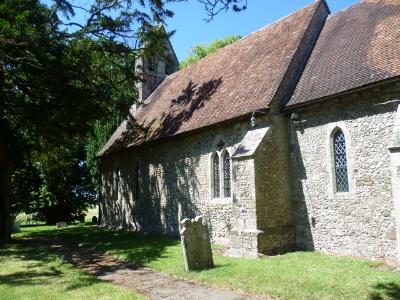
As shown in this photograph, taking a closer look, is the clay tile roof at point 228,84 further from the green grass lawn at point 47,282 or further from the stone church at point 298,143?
the green grass lawn at point 47,282

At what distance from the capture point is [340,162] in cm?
1209

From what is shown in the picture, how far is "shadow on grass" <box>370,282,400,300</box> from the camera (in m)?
7.56

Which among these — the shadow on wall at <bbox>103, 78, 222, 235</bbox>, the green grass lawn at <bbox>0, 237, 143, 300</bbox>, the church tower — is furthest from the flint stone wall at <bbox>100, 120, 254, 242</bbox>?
the green grass lawn at <bbox>0, 237, 143, 300</bbox>

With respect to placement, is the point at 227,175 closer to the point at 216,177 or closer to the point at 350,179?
the point at 216,177

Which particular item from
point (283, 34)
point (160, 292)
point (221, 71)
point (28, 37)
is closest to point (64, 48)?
point (28, 37)

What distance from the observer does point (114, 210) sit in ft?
81.0

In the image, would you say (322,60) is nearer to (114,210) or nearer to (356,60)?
(356,60)

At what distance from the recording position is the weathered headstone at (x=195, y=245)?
10.5 metres

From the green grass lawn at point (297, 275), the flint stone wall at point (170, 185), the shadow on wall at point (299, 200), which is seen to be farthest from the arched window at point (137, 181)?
the shadow on wall at point (299, 200)

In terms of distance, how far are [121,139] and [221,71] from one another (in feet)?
27.5

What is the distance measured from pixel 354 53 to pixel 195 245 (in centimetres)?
816

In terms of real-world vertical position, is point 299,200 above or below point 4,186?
below

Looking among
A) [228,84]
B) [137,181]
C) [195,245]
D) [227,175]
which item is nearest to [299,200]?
[227,175]

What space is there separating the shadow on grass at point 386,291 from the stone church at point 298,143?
1798 millimetres
